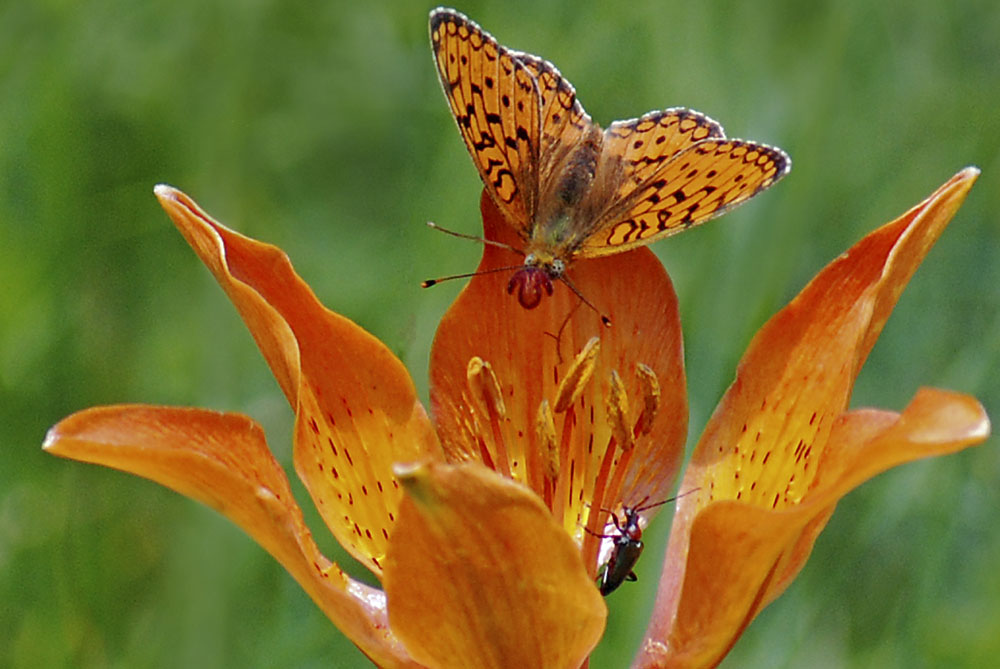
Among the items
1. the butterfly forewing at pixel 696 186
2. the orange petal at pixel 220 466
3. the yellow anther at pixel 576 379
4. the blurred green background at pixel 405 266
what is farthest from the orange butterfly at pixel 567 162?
the orange petal at pixel 220 466

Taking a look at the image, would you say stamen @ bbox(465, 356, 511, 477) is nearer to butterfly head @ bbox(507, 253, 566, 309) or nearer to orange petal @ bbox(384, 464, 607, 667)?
butterfly head @ bbox(507, 253, 566, 309)

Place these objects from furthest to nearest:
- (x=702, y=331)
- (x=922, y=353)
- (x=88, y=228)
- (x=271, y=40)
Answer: (x=271, y=40) → (x=88, y=228) → (x=922, y=353) → (x=702, y=331)

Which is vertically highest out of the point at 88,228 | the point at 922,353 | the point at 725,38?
the point at 725,38

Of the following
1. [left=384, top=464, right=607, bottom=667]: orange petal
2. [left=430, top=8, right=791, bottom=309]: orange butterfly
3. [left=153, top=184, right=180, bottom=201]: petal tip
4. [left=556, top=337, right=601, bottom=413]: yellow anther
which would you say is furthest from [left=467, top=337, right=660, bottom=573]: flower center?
[left=153, top=184, right=180, bottom=201]: petal tip

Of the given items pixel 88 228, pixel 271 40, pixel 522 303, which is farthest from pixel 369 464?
pixel 271 40

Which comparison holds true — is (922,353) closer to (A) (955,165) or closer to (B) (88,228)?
(A) (955,165)

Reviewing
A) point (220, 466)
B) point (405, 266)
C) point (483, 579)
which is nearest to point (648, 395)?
point (483, 579)

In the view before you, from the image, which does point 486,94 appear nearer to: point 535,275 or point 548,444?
point 535,275
